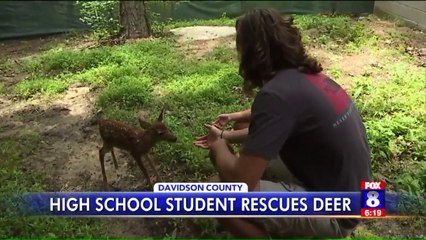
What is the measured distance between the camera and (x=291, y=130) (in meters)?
2.42

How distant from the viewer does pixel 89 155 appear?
3926 mm

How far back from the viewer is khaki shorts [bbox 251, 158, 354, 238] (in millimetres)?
2615

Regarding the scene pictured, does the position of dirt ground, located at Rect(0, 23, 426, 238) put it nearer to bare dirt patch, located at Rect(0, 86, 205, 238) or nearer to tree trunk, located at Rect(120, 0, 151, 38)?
bare dirt patch, located at Rect(0, 86, 205, 238)

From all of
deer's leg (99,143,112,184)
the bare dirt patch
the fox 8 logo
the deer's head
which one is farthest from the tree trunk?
the fox 8 logo

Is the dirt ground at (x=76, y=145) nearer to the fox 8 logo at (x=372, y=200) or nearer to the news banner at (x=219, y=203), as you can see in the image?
the news banner at (x=219, y=203)

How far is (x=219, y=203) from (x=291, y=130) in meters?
0.47

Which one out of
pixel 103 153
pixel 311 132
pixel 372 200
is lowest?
pixel 103 153

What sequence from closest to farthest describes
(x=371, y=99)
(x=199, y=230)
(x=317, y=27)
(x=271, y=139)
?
1. (x=271, y=139)
2. (x=199, y=230)
3. (x=371, y=99)
4. (x=317, y=27)

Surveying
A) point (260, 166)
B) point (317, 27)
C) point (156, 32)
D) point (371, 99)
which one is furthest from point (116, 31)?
point (260, 166)

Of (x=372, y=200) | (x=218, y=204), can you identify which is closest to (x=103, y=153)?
(x=218, y=204)

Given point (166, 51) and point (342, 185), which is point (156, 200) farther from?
point (166, 51)

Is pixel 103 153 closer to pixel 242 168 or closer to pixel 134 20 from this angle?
pixel 242 168

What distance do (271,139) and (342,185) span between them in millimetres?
468

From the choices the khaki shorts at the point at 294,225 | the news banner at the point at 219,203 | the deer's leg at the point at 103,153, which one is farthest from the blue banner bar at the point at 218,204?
the deer's leg at the point at 103,153
